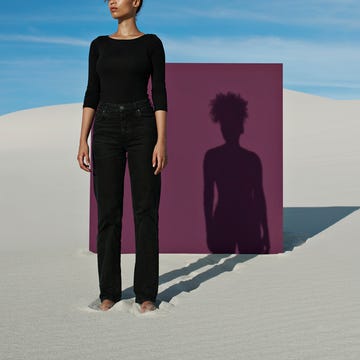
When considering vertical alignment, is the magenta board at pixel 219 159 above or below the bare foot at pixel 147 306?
above

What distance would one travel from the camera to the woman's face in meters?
4.29

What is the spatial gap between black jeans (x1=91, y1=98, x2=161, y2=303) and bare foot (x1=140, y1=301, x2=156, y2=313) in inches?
1.5

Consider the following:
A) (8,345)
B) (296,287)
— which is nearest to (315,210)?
(296,287)

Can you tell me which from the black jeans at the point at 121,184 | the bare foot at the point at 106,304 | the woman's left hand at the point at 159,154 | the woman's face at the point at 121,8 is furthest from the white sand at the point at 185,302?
the woman's face at the point at 121,8

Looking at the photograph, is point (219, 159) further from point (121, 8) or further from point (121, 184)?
point (121, 8)

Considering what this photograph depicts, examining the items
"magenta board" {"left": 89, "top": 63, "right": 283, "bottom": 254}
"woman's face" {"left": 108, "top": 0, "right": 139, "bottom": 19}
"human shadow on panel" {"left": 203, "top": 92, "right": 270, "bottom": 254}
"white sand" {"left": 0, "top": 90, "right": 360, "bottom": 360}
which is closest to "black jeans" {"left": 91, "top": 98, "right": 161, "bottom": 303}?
"white sand" {"left": 0, "top": 90, "right": 360, "bottom": 360}

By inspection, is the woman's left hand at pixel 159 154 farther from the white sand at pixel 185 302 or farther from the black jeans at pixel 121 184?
the white sand at pixel 185 302

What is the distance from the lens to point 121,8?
14.1ft

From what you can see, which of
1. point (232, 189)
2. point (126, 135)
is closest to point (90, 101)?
point (126, 135)

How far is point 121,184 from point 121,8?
3.71 ft

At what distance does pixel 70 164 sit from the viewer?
20797mm

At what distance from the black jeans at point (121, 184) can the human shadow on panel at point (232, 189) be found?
94.8 inches

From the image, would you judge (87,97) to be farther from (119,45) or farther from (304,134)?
(304,134)

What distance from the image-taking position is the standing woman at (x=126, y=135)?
13.7 feet
